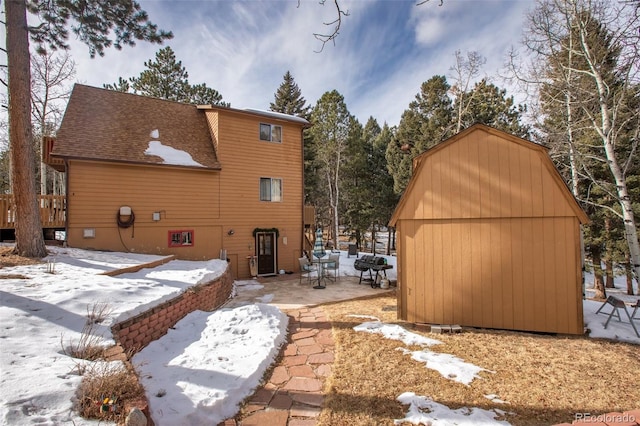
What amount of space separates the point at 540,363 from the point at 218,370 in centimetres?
476

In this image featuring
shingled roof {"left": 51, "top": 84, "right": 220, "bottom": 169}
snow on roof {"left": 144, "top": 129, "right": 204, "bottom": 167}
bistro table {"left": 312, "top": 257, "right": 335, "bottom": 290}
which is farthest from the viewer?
snow on roof {"left": 144, "top": 129, "right": 204, "bottom": 167}

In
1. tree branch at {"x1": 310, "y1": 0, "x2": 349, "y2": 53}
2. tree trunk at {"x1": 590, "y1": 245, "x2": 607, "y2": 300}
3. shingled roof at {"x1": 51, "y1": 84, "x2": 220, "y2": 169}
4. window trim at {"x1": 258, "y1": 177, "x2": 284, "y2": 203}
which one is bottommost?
tree trunk at {"x1": 590, "y1": 245, "x2": 607, "y2": 300}

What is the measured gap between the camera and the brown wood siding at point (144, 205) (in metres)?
10.2

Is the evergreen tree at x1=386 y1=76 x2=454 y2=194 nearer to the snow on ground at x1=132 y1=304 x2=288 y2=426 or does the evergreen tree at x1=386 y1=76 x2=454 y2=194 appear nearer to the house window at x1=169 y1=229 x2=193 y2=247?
the house window at x1=169 y1=229 x2=193 y2=247

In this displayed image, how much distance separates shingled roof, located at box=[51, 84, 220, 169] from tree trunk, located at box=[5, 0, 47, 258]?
286 centimetres

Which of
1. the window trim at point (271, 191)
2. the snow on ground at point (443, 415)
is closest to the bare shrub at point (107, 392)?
the snow on ground at point (443, 415)

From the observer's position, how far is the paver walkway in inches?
123

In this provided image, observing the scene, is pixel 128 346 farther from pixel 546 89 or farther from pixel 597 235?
pixel 597 235

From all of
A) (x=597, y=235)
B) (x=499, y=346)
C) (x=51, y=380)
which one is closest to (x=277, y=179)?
(x=499, y=346)

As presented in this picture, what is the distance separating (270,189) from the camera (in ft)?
46.0

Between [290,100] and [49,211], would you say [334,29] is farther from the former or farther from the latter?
[290,100]

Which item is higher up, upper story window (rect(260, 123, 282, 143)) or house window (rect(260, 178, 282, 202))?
upper story window (rect(260, 123, 282, 143))

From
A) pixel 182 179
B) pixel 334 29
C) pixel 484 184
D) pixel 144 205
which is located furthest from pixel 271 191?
pixel 334 29

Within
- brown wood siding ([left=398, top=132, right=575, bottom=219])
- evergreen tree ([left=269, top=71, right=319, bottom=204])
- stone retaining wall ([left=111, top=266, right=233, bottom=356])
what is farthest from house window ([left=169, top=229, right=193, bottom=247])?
evergreen tree ([left=269, top=71, right=319, bottom=204])
